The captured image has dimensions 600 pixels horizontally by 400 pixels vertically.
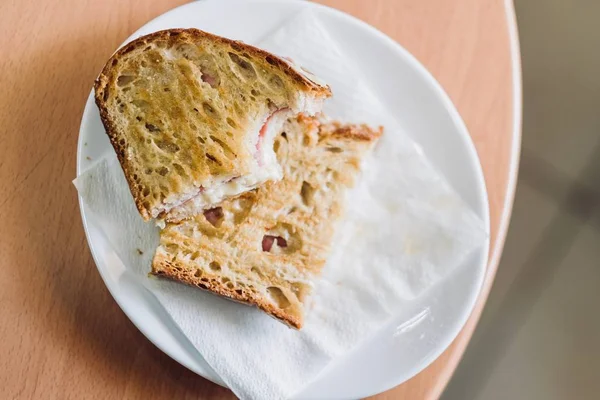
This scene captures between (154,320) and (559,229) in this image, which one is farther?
(559,229)

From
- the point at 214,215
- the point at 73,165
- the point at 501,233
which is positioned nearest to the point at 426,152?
the point at 501,233

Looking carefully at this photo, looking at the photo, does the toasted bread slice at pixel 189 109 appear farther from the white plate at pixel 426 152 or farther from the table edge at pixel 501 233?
the table edge at pixel 501 233

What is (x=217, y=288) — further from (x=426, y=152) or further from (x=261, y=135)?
(x=426, y=152)

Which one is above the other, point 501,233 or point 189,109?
point 189,109

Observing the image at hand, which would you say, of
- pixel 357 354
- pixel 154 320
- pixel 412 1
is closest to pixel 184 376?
pixel 154 320

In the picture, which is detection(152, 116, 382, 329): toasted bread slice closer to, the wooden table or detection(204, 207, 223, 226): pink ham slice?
detection(204, 207, 223, 226): pink ham slice

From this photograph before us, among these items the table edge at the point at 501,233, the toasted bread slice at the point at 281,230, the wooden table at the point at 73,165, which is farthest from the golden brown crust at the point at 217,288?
the table edge at the point at 501,233

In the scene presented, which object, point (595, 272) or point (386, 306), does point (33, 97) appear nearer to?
point (386, 306)
